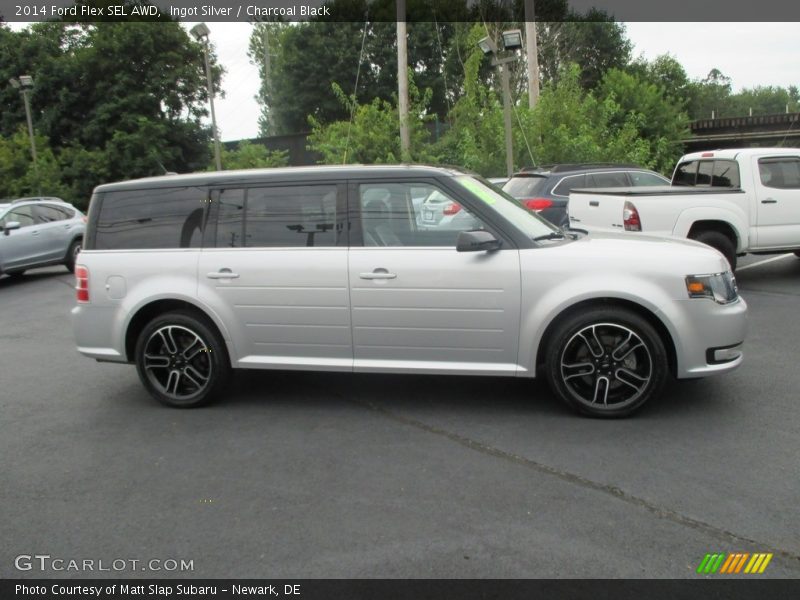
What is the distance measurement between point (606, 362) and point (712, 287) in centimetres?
85

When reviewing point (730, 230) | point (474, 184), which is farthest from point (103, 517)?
point (730, 230)

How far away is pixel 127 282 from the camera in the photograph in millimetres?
5520

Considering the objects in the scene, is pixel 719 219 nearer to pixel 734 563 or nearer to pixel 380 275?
pixel 380 275

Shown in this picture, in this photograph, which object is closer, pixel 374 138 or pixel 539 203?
pixel 539 203

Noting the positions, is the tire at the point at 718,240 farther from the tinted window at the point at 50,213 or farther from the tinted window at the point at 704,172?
the tinted window at the point at 50,213

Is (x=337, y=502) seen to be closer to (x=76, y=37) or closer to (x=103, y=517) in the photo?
(x=103, y=517)

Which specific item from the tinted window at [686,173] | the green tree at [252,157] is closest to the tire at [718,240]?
the tinted window at [686,173]

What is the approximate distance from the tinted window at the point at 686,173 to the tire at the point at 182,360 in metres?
8.48

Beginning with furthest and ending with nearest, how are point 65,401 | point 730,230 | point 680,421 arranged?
point 730,230
point 65,401
point 680,421

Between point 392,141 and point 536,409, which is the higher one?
point 392,141

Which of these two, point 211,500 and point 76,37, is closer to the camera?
point 211,500

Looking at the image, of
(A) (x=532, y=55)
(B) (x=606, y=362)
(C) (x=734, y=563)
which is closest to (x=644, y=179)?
(A) (x=532, y=55)

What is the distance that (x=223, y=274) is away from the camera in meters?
5.37
